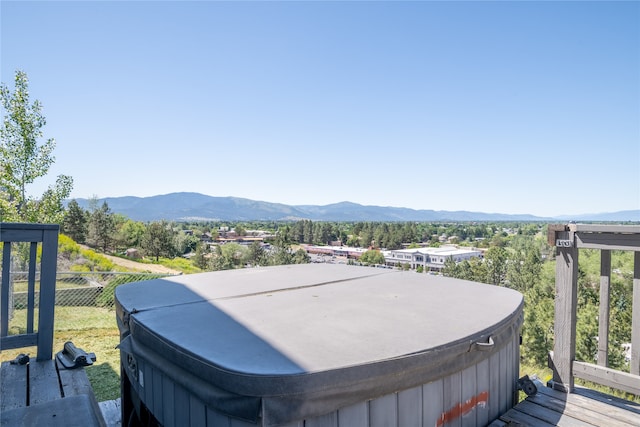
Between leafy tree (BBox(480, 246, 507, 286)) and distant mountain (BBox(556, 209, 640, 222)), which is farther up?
distant mountain (BBox(556, 209, 640, 222))

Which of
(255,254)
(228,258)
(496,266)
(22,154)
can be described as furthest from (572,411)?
(496,266)

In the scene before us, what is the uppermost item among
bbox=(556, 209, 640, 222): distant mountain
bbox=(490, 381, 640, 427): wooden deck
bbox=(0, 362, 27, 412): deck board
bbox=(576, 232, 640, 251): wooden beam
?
bbox=(556, 209, 640, 222): distant mountain

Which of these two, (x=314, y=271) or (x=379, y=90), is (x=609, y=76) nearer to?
(x=379, y=90)

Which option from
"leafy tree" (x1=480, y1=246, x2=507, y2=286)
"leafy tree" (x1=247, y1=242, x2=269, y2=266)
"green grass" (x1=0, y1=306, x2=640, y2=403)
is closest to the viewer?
"green grass" (x1=0, y1=306, x2=640, y2=403)

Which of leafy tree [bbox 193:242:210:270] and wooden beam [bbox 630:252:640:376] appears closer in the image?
wooden beam [bbox 630:252:640:376]

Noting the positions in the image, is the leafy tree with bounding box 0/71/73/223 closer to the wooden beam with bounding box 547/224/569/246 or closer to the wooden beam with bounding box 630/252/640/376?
the wooden beam with bounding box 547/224/569/246

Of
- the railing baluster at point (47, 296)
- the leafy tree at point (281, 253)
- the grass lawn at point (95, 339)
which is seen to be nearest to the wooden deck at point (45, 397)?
the railing baluster at point (47, 296)

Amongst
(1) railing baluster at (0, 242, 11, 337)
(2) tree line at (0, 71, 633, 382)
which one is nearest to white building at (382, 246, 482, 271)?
(2) tree line at (0, 71, 633, 382)

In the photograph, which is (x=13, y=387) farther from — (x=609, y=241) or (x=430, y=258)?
(x=430, y=258)
